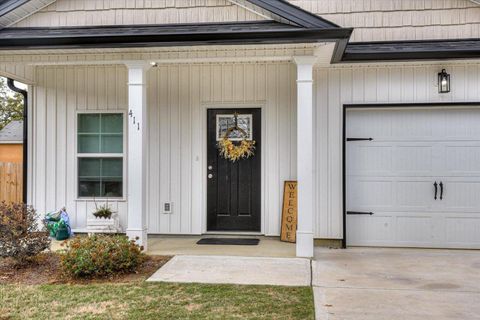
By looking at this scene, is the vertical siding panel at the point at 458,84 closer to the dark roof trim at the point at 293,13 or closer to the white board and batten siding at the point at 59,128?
the dark roof trim at the point at 293,13

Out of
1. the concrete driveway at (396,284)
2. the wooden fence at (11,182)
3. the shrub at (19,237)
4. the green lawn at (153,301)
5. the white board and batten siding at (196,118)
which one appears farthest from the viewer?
the wooden fence at (11,182)

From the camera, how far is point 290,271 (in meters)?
4.46

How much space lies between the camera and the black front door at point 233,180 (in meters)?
6.29

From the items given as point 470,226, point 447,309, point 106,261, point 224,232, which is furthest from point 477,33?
point 106,261

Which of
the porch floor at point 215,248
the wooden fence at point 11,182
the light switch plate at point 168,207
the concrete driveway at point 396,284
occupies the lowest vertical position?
the concrete driveway at point 396,284

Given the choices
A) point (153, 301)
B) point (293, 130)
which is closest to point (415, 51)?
point (293, 130)

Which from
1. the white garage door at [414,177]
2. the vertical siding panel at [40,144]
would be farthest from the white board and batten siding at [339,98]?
the vertical siding panel at [40,144]

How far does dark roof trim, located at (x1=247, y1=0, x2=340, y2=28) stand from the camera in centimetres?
461

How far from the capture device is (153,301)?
3.50 metres

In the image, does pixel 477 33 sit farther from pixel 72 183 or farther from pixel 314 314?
pixel 72 183

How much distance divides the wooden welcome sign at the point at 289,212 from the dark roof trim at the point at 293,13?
2.41 m

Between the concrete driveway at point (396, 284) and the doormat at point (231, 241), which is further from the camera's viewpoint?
the doormat at point (231, 241)

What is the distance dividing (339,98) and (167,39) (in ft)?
8.81

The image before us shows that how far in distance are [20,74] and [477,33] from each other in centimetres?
707
